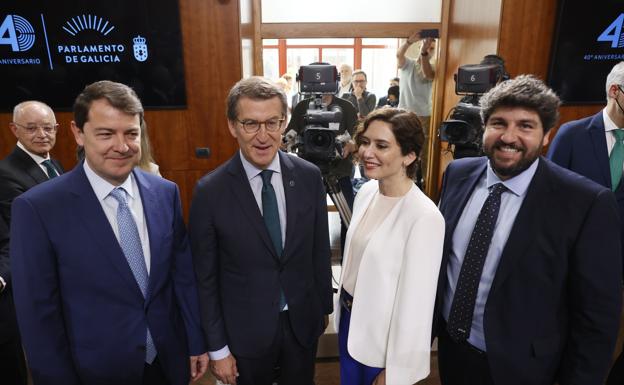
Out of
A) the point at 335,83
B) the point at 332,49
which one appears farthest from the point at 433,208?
the point at 332,49

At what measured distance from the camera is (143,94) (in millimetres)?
3535

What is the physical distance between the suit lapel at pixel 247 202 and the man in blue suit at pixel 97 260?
253 mm

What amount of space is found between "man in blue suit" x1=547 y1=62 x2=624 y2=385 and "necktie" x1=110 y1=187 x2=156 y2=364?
215 centimetres

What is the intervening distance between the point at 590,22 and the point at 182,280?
12.3ft

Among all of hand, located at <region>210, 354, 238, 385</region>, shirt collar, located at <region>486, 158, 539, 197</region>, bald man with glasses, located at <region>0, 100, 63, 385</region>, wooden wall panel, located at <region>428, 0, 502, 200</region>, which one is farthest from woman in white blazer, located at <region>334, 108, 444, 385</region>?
wooden wall panel, located at <region>428, 0, 502, 200</region>

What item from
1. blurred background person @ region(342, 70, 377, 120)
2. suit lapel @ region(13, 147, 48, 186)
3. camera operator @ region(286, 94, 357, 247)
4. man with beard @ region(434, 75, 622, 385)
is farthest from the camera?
blurred background person @ region(342, 70, 377, 120)

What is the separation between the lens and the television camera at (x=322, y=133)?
6.84 ft

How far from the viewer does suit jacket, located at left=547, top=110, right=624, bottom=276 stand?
84.0 inches

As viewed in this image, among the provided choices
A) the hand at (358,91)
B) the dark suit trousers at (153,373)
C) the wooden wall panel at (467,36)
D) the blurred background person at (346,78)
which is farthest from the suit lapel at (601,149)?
the blurred background person at (346,78)

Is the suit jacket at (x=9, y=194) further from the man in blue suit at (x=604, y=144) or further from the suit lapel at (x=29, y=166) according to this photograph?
the man in blue suit at (x=604, y=144)

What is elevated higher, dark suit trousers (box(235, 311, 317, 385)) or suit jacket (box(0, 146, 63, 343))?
suit jacket (box(0, 146, 63, 343))

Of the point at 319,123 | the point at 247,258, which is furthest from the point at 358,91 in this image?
the point at 247,258

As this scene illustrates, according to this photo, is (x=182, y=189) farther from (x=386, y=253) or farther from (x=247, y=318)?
(x=386, y=253)

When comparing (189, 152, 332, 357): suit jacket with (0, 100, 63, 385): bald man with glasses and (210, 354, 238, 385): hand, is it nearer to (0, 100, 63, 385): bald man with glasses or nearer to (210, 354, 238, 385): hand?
(210, 354, 238, 385): hand
